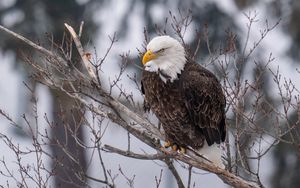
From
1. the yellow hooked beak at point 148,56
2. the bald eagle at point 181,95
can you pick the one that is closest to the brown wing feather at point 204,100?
the bald eagle at point 181,95

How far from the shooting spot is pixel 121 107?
249 inches

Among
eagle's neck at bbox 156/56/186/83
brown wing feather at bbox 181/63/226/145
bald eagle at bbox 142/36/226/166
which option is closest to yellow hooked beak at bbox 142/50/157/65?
bald eagle at bbox 142/36/226/166

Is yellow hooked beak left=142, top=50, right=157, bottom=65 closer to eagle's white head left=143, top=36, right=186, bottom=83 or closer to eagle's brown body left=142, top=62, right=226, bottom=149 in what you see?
eagle's white head left=143, top=36, right=186, bottom=83

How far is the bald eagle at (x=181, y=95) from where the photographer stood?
6434mm

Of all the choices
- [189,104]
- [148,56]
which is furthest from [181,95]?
[148,56]

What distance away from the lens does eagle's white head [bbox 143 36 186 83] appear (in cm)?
638

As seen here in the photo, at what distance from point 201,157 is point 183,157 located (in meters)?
0.25

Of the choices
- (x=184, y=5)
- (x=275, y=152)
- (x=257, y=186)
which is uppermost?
(x=184, y=5)

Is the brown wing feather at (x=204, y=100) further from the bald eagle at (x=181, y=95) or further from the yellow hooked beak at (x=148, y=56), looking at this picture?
the yellow hooked beak at (x=148, y=56)

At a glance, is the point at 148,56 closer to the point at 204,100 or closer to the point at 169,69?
the point at 169,69

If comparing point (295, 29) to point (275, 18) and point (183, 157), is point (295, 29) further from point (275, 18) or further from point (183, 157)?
point (183, 157)

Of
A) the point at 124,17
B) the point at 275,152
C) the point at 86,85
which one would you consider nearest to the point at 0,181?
the point at 124,17

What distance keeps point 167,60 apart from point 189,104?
0.36m

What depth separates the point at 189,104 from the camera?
6.47 meters
